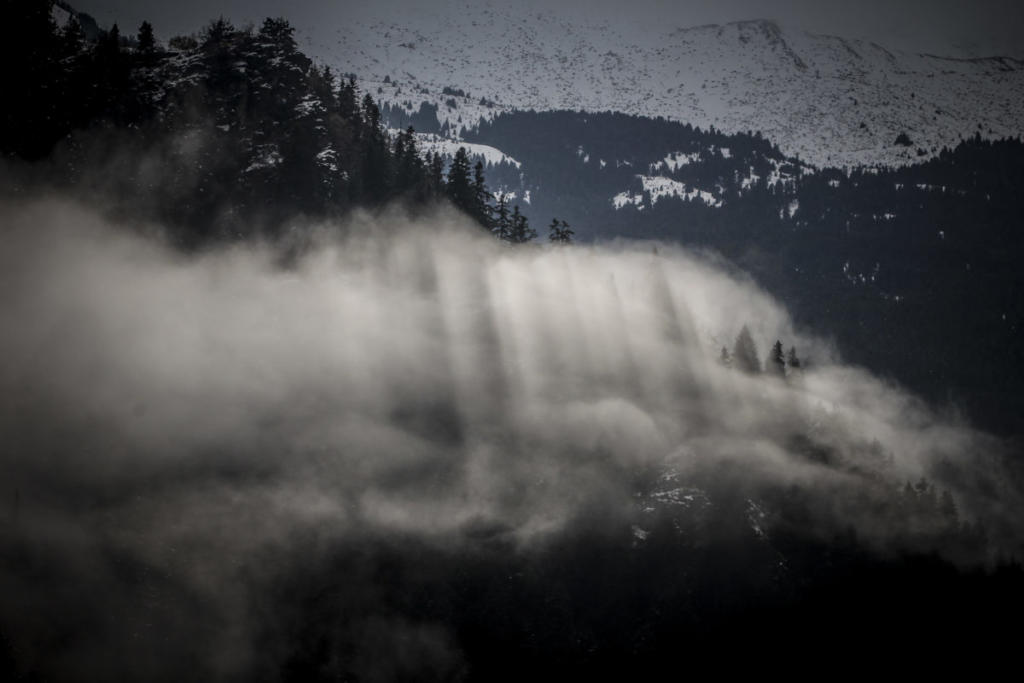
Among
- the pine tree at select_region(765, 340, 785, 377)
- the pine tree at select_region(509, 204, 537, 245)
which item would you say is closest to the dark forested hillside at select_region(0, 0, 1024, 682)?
the pine tree at select_region(509, 204, 537, 245)

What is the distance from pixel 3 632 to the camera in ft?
309

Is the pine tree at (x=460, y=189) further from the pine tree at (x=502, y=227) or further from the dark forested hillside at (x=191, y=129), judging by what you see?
the dark forested hillside at (x=191, y=129)

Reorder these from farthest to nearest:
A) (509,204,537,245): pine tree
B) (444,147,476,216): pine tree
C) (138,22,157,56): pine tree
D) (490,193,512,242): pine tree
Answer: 1. (509,204,537,245): pine tree
2. (490,193,512,242): pine tree
3. (444,147,476,216): pine tree
4. (138,22,157,56): pine tree

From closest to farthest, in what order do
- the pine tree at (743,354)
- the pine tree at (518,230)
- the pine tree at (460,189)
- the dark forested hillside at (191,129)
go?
the dark forested hillside at (191,129) < the pine tree at (460,189) < the pine tree at (518,230) < the pine tree at (743,354)

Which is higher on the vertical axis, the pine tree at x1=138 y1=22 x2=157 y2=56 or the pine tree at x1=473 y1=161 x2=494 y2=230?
the pine tree at x1=138 y1=22 x2=157 y2=56

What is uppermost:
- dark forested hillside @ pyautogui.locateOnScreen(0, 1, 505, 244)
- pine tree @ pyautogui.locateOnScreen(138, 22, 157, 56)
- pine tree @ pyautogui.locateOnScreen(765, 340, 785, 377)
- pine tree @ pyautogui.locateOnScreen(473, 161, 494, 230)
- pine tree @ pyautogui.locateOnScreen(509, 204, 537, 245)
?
pine tree @ pyautogui.locateOnScreen(138, 22, 157, 56)

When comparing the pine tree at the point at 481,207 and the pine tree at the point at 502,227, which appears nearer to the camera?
the pine tree at the point at 481,207

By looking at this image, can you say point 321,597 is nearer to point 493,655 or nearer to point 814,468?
point 493,655

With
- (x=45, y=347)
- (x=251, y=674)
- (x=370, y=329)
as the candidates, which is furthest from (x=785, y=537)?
(x=45, y=347)

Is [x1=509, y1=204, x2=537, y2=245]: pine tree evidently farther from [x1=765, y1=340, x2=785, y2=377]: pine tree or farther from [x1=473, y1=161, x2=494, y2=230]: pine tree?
[x1=765, y1=340, x2=785, y2=377]: pine tree

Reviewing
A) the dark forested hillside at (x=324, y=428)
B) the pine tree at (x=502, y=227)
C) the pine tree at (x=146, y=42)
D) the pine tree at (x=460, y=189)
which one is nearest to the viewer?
the dark forested hillside at (x=324, y=428)

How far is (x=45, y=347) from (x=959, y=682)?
157145 mm

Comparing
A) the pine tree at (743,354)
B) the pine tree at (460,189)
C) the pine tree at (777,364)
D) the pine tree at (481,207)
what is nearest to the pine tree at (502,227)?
the pine tree at (481,207)

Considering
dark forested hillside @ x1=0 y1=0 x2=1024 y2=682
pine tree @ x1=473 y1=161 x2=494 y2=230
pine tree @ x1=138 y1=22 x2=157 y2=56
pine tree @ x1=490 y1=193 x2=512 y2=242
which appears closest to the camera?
dark forested hillside @ x1=0 y1=0 x2=1024 y2=682
